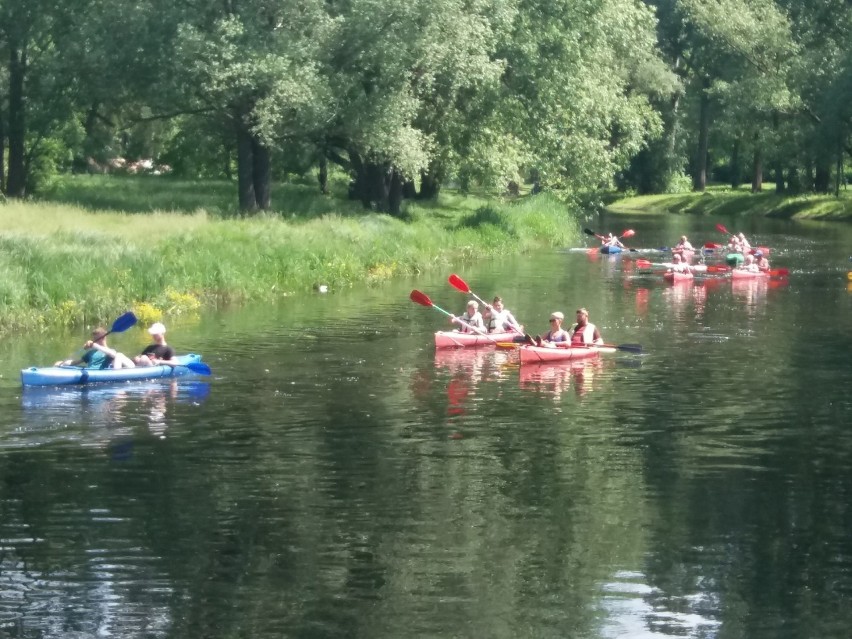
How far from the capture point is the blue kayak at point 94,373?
2153cm

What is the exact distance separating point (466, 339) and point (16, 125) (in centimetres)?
2849

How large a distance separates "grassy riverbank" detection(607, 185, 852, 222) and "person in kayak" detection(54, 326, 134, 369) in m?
54.5

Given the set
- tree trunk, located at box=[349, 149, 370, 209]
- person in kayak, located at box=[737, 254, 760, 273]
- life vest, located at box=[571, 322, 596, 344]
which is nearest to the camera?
life vest, located at box=[571, 322, 596, 344]

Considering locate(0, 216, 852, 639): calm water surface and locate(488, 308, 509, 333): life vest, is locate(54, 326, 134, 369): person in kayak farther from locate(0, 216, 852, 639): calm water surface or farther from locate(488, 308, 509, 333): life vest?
locate(488, 308, 509, 333): life vest

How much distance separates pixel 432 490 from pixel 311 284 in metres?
20.0

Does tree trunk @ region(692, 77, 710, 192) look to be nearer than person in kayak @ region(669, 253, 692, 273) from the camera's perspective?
No

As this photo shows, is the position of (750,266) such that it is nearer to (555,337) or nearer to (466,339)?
(466,339)

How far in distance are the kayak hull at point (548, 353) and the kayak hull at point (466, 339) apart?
1486mm

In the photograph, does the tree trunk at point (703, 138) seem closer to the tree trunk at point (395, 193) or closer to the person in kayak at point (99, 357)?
the tree trunk at point (395, 193)

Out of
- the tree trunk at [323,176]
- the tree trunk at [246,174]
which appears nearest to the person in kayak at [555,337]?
the tree trunk at [246,174]

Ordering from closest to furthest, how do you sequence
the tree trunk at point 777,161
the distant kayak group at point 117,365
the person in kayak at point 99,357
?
the distant kayak group at point 117,365
the person in kayak at point 99,357
the tree trunk at point 777,161

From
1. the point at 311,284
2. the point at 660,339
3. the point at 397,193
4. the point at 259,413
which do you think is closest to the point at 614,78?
the point at 397,193

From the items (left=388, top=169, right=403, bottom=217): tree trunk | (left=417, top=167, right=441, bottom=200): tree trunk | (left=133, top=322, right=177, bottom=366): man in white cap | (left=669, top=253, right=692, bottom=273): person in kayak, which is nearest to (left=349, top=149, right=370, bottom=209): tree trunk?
(left=388, top=169, right=403, bottom=217): tree trunk

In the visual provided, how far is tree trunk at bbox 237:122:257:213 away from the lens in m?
44.2
